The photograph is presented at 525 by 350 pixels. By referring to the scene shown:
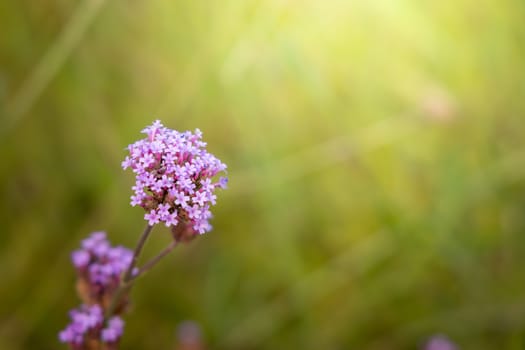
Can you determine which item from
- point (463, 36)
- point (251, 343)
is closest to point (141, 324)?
point (251, 343)

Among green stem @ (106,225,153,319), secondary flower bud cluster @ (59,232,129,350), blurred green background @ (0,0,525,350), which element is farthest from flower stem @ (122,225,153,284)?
blurred green background @ (0,0,525,350)

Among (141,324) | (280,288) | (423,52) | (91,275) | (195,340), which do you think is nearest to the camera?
(91,275)

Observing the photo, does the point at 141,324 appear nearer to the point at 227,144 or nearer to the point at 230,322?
the point at 230,322

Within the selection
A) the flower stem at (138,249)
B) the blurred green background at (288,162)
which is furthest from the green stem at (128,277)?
the blurred green background at (288,162)

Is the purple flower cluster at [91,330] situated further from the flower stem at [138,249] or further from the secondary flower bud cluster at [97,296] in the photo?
the flower stem at [138,249]

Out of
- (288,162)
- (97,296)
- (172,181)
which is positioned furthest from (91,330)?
(288,162)

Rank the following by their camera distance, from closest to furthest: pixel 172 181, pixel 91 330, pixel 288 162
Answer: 1. pixel 172 181
2. pixel 91 330
3. pixel 288 162

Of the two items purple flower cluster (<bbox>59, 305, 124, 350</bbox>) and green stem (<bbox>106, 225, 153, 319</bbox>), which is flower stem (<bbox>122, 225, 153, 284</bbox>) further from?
purple flower cluster (<bbox>59, 305, 124, 350</bbox>)

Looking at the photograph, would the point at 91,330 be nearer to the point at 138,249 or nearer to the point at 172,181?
the point at 138,249
